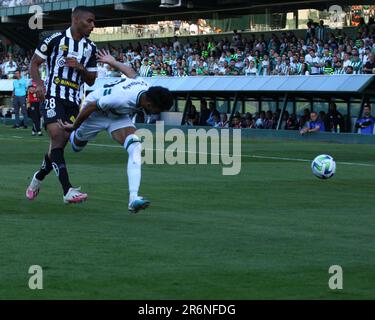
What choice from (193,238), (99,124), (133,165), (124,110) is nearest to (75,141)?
(99,124)

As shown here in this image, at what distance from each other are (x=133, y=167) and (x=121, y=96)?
2.80ft

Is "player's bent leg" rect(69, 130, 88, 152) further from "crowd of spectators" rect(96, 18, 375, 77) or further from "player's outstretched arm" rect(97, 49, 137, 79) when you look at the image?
"crowd of spectators" rect(96, 18, 375, 77)

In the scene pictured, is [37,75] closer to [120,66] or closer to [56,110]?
[56,110]

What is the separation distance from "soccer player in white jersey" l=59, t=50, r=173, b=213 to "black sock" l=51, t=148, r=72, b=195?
29 centimetres

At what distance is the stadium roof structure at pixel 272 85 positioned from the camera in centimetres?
3628

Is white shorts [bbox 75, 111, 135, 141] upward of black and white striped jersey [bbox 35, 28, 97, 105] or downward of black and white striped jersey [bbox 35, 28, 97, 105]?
downward

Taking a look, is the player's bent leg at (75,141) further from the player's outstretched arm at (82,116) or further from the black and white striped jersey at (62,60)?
the black and white striped jersey at (62,60)

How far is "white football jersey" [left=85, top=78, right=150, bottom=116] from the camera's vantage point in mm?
12000

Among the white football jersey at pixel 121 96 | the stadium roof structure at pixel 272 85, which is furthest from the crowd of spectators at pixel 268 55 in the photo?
the white football jersey at pixel 121 96

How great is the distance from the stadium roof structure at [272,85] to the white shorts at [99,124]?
21.0m

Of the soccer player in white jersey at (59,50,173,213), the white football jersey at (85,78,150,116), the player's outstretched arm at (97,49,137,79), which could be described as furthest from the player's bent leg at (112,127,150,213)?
the player's outstretched arm at (97,49,137,79)

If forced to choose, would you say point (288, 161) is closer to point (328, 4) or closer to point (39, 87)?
point (39, 87)

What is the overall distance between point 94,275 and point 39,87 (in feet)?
18.8

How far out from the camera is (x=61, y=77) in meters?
13.4
